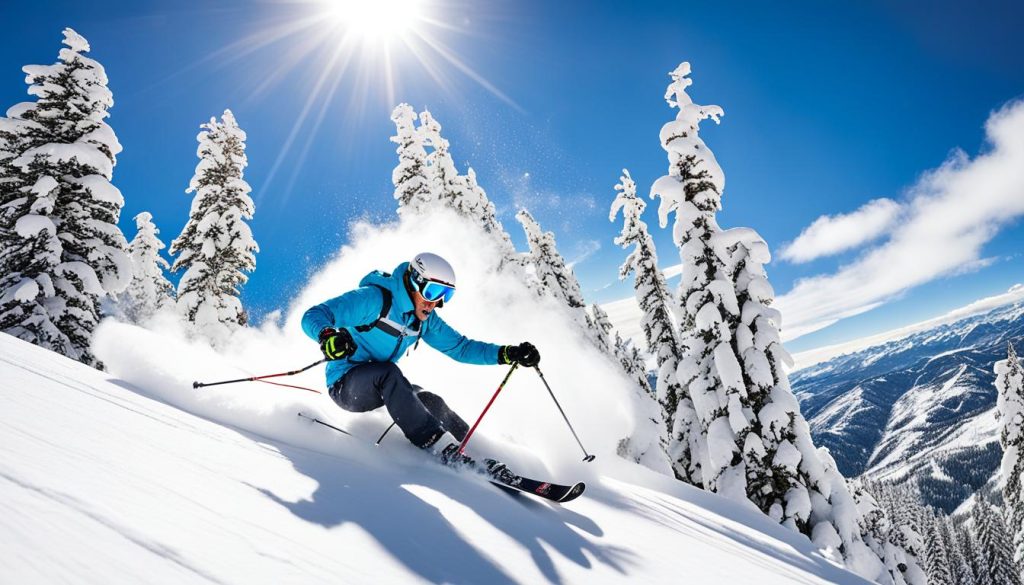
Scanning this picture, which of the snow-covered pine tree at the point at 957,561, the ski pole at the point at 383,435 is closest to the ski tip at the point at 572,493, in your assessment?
the ski pole at the point at 383,435

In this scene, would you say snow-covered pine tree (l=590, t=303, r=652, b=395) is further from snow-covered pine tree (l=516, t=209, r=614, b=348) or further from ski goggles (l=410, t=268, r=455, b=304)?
ski goggles (l=410, t=268, r=455, b=304)

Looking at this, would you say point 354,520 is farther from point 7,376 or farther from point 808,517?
point 808,517

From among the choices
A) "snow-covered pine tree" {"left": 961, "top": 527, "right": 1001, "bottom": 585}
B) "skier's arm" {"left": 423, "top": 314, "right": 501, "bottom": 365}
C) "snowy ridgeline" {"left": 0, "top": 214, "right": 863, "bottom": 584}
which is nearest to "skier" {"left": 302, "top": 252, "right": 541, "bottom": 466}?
"skier's arm" {"left": 423, "top": 314, "right": 501, "bottom": 365}

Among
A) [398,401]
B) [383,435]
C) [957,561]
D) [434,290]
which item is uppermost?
[434,290]

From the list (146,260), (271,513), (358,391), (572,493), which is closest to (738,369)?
(572,493)

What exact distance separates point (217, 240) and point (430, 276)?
1860 centimetres

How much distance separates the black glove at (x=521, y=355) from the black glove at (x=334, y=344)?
189 centimetres

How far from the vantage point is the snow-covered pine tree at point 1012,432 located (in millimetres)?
21594

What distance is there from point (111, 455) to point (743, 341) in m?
12.2

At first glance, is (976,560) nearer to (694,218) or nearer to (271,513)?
(694,218)

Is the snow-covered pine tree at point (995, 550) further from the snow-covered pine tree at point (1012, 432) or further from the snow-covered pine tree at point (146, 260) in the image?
the snow-covered pine tree at point (146, 260)

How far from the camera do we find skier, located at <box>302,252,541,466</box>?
14.9 feet

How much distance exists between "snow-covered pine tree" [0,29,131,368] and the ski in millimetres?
13114

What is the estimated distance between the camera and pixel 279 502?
8.58 ft
